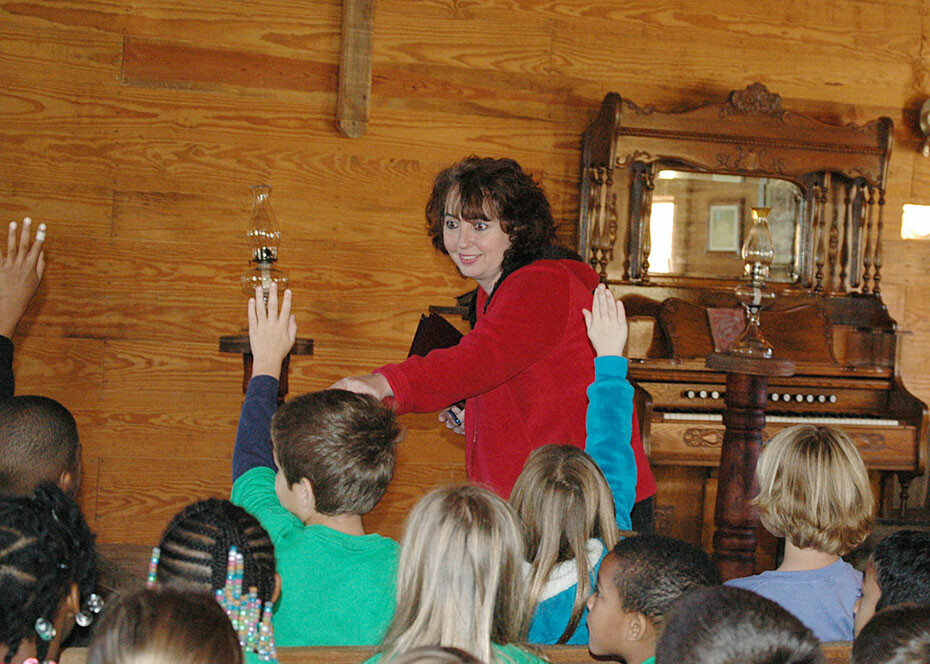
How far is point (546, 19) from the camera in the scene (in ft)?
14.8

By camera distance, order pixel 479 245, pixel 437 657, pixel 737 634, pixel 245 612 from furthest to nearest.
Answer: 1. pixel 479 245
2. pixel 245 612
3. pixel 737 634
4. pixel 437 657

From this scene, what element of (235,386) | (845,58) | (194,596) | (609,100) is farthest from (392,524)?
(194,596)

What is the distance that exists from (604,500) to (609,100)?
2833 mm

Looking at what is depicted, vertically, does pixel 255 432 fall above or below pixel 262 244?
below

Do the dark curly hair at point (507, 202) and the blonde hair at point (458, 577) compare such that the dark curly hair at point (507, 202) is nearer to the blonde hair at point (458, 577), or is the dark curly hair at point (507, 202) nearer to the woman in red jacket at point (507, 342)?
the woman in red jacket at point (507, 342)

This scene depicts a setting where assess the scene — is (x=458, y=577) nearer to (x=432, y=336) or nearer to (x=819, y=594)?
(x=819, y=594)

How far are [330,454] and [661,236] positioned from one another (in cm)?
313

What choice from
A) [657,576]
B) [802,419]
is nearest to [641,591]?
[657,576]

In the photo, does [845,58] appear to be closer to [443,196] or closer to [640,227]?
[640,227]

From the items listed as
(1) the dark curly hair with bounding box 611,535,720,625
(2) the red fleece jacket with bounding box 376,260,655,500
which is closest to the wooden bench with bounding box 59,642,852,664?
(1) the dark curly hair with bounding box 611,535,720,625

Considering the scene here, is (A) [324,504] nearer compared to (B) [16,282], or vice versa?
(A) [324,504]

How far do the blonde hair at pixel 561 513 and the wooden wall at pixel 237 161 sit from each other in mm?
2642

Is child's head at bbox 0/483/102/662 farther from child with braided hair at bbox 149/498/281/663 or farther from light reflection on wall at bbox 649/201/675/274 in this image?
light reflection on wall at bbox 649/201/675/274

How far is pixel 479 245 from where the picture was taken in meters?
2.39
